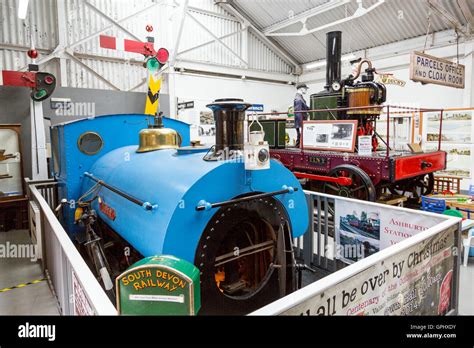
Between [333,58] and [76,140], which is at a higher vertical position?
[333,58]

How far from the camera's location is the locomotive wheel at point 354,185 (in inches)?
215

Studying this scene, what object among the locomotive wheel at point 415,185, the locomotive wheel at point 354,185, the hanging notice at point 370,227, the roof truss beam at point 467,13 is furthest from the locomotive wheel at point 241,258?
the roof truss beam at point 467,13

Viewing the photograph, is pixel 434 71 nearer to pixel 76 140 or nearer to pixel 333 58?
pixel 333 58

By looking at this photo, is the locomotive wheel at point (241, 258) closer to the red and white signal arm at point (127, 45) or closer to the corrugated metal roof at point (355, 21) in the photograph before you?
the red and white signal arm at point (127, 45)

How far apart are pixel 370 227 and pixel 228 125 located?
197 cm

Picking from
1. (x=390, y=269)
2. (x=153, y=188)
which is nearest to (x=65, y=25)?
(x=153, y=188)

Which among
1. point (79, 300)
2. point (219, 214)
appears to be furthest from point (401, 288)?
point (79, 300)

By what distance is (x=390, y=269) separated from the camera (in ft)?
6.53

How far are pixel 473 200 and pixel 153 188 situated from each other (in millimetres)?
5656

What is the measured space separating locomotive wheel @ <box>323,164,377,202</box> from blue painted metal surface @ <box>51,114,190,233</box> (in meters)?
3.26

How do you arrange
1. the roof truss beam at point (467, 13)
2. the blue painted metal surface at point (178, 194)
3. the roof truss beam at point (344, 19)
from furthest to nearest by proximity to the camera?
the roof truss beam at point (344, 19)
the roof truss beam at point (467, 13)
the blue painted metal surface at point (178, 194)

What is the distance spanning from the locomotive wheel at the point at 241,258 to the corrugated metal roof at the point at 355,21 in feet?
32.8

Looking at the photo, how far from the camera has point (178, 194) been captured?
2066 mm
